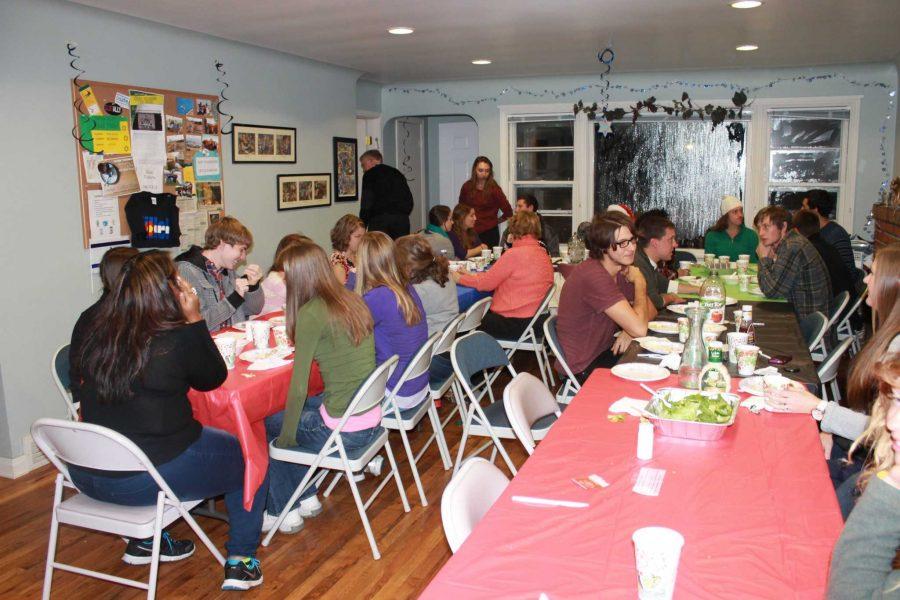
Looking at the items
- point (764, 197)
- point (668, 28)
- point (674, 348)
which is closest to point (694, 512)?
point (674, 348)

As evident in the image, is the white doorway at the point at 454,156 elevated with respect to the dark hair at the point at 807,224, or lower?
elevated

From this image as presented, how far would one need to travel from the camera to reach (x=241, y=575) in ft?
9.96

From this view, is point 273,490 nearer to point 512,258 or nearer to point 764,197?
point 512,258

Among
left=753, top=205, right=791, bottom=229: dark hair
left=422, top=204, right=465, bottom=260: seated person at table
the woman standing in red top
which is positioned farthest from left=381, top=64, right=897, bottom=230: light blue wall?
left=753, top=205, right=791, bottom=229: dark hair

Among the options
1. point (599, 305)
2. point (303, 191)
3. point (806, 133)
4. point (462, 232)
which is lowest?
point (599, 305)

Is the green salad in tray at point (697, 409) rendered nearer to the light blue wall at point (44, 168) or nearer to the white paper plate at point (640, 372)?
Result: the white paper plate at point (640, 372)

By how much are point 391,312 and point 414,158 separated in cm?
666

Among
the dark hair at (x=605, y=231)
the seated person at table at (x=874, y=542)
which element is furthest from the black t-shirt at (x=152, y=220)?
the seated person at table at (x=874, y=542)

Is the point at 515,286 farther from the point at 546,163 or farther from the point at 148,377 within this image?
the point at 546,163

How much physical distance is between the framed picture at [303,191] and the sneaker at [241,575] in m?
4.08

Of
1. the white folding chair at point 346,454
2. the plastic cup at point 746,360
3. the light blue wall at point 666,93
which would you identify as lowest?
the white folding chair at point 346,454

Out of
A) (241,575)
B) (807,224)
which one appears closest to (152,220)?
(241,575)

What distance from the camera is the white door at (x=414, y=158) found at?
31.6ft

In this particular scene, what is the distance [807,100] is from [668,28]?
3.11m
